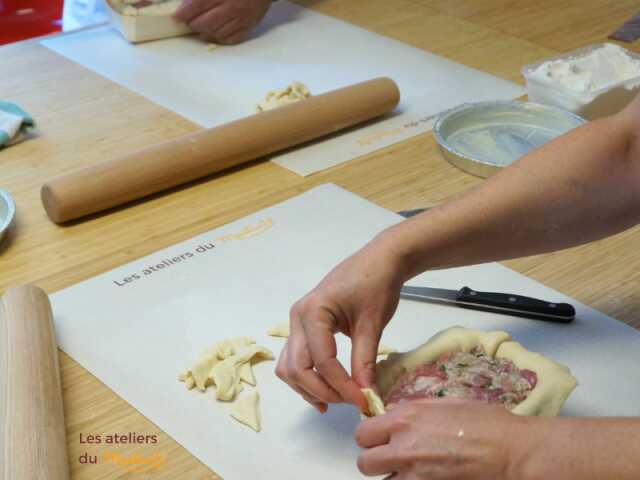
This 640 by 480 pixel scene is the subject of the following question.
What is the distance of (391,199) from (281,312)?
0.35m

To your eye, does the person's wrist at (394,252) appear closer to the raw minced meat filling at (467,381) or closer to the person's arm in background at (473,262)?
the person's arm in background at (473,262)

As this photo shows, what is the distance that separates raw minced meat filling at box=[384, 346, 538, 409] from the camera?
935 millimetres

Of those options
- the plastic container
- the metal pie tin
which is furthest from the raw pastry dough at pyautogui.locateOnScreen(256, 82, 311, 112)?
the plastic container

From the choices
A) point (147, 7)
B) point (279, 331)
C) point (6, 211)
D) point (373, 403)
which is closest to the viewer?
point (373, 403)

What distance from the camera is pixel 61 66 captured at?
1.84m

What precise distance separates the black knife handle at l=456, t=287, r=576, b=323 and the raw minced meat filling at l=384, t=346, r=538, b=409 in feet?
0.56

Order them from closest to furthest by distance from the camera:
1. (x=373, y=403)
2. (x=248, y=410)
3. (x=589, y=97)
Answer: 1. (x=373, y=403)
2. (x=248, y=410)
3. (x=589, y=97)

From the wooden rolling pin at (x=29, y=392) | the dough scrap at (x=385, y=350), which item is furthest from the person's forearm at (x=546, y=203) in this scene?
the wooden rolling pin at (x=29, y=392)

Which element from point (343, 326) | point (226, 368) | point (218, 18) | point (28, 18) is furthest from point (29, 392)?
point (28, 18)

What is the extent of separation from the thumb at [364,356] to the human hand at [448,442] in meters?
0.13

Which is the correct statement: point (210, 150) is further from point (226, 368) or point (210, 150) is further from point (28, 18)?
point (28, 18)

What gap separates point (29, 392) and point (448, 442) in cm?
46

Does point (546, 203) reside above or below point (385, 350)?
above

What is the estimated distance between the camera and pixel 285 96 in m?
1.67
